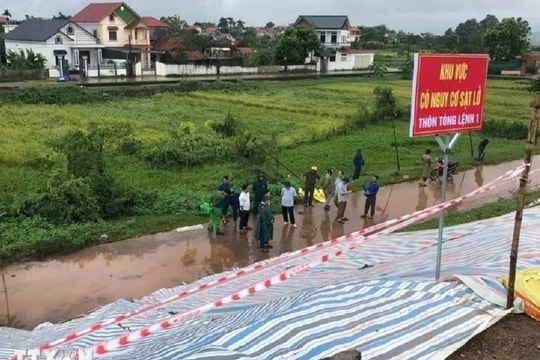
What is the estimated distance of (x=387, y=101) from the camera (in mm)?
29422

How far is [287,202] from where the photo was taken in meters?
13.5

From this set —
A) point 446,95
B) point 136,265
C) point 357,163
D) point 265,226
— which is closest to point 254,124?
point 357,163

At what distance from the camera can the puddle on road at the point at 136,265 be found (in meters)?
9.89

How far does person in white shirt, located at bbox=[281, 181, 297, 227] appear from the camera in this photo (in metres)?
13.4

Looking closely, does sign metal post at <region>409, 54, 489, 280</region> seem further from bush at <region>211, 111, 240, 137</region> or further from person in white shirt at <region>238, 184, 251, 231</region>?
bush at <region>211, 111, 240, 137</region>

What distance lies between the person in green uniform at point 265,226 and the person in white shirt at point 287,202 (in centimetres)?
122

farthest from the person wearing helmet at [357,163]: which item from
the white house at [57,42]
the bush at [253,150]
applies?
the white house at [57,42]

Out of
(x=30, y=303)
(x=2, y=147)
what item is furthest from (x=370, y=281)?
(x=2, y=147)

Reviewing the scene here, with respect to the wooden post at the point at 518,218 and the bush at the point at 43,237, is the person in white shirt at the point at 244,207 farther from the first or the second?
the wooden post at the point at 518,218

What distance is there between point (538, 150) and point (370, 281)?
65.7ft

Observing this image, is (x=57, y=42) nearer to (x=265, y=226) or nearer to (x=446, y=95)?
(x=265, y=226)

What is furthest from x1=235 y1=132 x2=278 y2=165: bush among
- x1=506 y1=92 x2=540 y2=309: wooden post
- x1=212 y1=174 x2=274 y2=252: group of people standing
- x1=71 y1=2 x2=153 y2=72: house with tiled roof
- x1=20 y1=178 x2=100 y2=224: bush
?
x1=71 y1=2 x2=153 y2=72: house with tiled roof

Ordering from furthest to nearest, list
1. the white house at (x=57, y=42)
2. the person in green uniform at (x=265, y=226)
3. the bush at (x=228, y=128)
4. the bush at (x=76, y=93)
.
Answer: the white house at (x=57, y=42) < the bush at (x=76, y=93) < the bush at (x=228, y=128) < the person in green uniform at (x=265, y=226)

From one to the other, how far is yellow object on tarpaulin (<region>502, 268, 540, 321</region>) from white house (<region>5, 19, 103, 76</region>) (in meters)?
47.3
